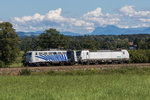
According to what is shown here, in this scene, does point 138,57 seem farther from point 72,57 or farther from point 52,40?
point 52,40

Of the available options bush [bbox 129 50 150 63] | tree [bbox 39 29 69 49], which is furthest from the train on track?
tree [bbox 39 29 69 49]

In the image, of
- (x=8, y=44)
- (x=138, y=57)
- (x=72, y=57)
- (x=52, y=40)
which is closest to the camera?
(x=72, y=57)

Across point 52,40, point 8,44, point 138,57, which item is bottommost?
point 138,57

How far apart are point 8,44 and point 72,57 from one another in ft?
78.5

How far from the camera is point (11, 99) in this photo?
14047mm

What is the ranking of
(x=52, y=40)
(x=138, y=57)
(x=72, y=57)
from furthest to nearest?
(x=52, y=40) < (x=138, y=57) < (x=72, y=57)

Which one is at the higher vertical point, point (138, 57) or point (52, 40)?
point (52, 40)

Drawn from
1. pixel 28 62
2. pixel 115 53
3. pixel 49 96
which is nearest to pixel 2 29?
pixel 28 62

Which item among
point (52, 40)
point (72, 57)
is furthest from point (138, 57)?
point (52, 40)

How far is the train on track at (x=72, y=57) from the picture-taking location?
153 ft

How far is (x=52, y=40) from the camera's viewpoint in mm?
99562

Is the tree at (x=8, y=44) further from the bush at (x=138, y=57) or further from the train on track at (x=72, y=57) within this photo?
the bush at (x=138, y=57)

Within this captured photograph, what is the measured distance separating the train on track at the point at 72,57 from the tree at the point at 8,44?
1958 cm

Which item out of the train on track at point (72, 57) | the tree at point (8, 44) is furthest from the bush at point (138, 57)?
the tree at point (8, 44)
